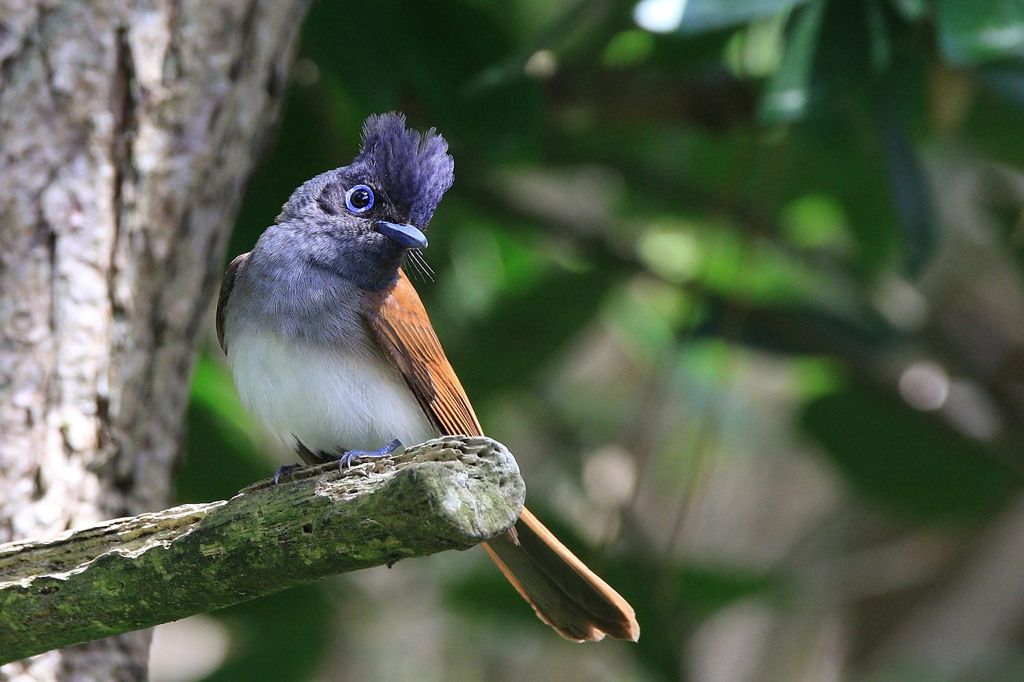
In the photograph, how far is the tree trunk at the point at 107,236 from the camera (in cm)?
282

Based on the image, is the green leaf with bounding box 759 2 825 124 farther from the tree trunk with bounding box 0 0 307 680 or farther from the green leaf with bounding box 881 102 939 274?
the tree trunk with bounding box 0 0 307 680

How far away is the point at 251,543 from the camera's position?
1.94m

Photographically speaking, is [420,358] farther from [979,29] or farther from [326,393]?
[979,29]

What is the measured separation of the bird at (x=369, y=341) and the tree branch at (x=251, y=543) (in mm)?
628

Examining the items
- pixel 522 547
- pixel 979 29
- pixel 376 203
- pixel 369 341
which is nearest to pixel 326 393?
pixel 369 341

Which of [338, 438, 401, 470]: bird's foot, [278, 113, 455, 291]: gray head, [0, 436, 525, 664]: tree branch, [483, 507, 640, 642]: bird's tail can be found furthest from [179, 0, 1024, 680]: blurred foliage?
[0, 436, 525, 664]: tree branch

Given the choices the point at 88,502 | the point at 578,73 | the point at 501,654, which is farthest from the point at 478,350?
the point at 501,654

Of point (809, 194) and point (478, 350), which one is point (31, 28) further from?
point (809, 194)

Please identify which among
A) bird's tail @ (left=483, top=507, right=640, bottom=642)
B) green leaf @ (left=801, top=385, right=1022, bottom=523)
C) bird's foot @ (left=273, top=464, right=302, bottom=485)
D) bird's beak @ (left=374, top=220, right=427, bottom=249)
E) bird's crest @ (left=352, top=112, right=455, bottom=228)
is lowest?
green leaf @ (left=801, top=385, right=1022, bottom=523)

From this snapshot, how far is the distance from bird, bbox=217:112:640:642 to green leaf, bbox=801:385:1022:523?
9.15ft

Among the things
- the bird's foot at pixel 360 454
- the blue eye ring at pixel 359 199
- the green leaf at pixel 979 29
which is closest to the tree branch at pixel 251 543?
the bird's foot at pixel 360 454

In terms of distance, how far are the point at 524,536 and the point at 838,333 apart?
2862 mm

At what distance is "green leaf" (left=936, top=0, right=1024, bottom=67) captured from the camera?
3037 millimetres

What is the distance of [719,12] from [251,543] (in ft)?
6.80
